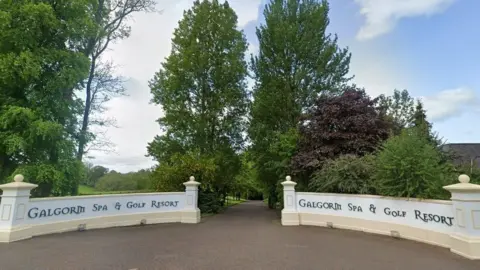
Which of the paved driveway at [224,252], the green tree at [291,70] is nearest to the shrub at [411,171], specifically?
the paved driveway at [224,252]

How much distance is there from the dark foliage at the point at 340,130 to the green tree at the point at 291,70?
2427 mm

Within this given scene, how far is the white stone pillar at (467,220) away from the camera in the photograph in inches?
215

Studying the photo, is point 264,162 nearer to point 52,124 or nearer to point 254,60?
point 254,60

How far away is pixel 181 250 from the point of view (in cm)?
629

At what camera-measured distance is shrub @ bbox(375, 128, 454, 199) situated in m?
7.42

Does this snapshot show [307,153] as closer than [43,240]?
No

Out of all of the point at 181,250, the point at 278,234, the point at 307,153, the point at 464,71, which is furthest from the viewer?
the point at 307,153

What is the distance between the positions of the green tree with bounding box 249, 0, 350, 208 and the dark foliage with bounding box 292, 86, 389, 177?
2427 millimetres

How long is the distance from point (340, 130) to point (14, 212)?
1249cm

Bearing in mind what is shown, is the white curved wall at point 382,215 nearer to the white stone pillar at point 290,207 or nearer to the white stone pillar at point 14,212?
the white stone pillar at point 290,207

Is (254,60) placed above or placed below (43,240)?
above

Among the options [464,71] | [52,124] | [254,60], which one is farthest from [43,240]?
[464,71]

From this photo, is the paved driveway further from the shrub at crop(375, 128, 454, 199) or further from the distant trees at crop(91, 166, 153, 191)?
the distant trees at crop(91, 166, 153, 191)

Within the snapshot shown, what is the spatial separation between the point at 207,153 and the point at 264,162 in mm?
3673
